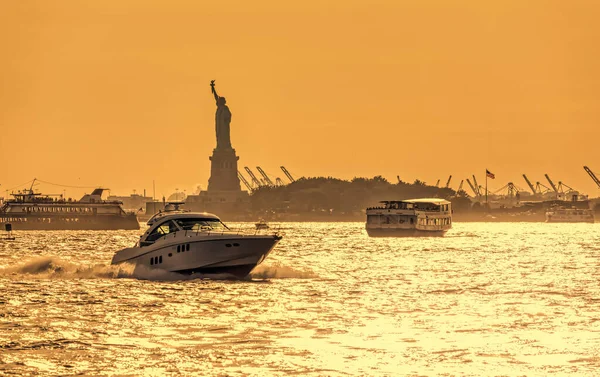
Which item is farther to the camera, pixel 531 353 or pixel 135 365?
pixel 531 353

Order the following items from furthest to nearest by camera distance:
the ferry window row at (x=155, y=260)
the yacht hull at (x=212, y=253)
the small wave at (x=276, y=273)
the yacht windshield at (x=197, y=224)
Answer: the small wave at (x=276, y=273) < the ferry window row at (x=155, y=260) < the yacht windshield at (x=197, y=224) < the yacht hull at (x=212, y=253)

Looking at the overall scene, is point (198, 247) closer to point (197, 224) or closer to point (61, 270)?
point (197, 224)

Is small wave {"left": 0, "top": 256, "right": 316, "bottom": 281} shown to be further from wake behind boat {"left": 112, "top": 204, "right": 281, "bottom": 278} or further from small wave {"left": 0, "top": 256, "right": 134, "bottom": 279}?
wake behind boat {"left": 112, "top": 204, "right": 281, "bottom": 278}

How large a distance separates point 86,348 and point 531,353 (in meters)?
15.1

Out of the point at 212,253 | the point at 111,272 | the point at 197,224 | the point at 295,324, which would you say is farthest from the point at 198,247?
the point at 295,324

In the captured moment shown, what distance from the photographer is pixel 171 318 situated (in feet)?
170

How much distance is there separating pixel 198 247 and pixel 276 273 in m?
8.55

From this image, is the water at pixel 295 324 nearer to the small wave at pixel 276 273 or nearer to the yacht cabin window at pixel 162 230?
the small wave at pixel 276 273

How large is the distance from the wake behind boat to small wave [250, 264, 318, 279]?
3.70 m

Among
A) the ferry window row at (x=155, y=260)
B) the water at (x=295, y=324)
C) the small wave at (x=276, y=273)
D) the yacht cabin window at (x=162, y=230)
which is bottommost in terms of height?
the water at (x=295, y=324)

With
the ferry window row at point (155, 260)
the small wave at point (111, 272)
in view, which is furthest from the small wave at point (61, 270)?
the ferry window row at point (155, 260)

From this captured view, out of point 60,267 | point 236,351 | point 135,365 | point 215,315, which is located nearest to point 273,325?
point 215,315

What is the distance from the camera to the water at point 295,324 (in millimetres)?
38594

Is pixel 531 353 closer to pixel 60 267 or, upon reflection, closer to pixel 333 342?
pixel 333 342
